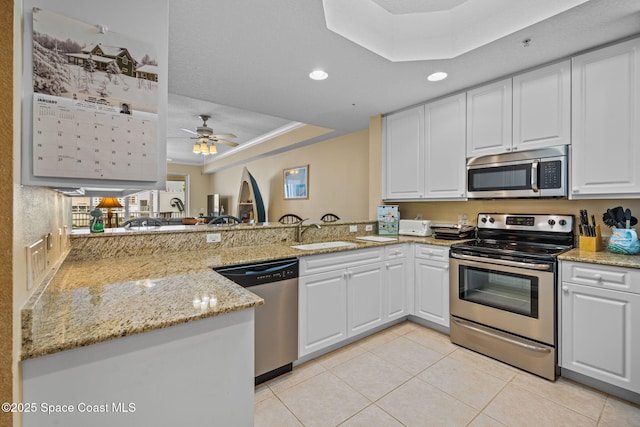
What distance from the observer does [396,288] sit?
2805 millimetres

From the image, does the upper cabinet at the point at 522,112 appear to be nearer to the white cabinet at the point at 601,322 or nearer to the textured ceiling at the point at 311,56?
the textured ceiling at the point at 311,56

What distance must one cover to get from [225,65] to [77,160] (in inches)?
67.9

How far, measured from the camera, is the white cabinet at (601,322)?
5.61 ft

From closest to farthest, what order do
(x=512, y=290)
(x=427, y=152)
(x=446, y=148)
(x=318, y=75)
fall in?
(x=512, y=290)
(x=318, y=75)
(x=446, y=148)
(x=427, y=152)

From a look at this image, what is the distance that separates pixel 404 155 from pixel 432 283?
56.9 inches

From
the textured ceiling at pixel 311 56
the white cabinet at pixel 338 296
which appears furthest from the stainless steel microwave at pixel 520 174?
the white cabinet at pixel 338 296

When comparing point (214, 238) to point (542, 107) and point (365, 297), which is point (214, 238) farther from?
point (542, 107)

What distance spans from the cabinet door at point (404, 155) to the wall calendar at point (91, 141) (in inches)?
106

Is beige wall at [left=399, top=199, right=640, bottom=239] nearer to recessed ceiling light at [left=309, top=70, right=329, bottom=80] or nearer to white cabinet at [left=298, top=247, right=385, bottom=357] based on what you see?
white cabinet at [left=298, top=247, right=385, bottom=357]

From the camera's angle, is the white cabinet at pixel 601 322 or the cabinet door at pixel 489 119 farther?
the cabinet door at pixel 489 119

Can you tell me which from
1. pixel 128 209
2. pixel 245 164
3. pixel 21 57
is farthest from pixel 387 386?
pixel 128 209

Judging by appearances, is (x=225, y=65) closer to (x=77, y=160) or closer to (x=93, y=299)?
(x=77, y=160)

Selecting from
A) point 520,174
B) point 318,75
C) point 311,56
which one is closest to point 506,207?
point 520,174

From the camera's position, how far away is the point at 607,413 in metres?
1.66
